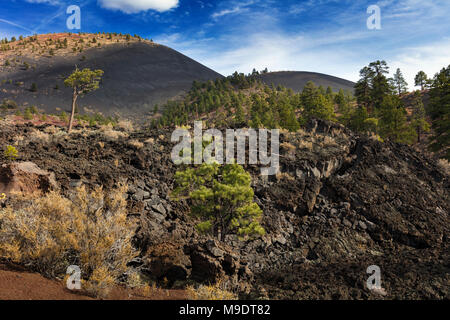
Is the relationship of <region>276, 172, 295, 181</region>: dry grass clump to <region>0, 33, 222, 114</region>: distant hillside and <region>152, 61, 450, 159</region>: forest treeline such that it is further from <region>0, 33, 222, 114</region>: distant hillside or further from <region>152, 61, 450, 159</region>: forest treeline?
<region>0, 33, 222, 114</region>: distant hillside

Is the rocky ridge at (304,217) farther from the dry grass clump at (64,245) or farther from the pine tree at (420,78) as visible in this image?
the pine tree at (420,78)

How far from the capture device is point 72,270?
19.9ft

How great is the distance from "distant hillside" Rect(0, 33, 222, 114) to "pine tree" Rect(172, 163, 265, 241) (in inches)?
2538

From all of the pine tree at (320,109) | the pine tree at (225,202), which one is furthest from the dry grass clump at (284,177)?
the pine tree at (320,109)

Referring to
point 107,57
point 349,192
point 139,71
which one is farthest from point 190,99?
point 349,192

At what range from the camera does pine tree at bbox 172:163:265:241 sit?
11.4m

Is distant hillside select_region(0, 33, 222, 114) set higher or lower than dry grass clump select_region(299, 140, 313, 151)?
higher

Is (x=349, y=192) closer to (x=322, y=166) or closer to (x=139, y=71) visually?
Answer: (x=322, y=166)

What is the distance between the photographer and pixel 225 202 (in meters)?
11.9

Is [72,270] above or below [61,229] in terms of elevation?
below

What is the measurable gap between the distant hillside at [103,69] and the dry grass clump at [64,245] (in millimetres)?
66348

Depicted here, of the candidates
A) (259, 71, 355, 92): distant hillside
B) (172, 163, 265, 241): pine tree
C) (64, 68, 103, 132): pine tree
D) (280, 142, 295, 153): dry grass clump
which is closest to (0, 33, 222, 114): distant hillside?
(259, 71, 355, 92): distant hillside

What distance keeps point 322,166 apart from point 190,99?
64.3 meters

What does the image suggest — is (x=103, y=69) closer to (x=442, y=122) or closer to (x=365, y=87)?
(x=365, y=87)
